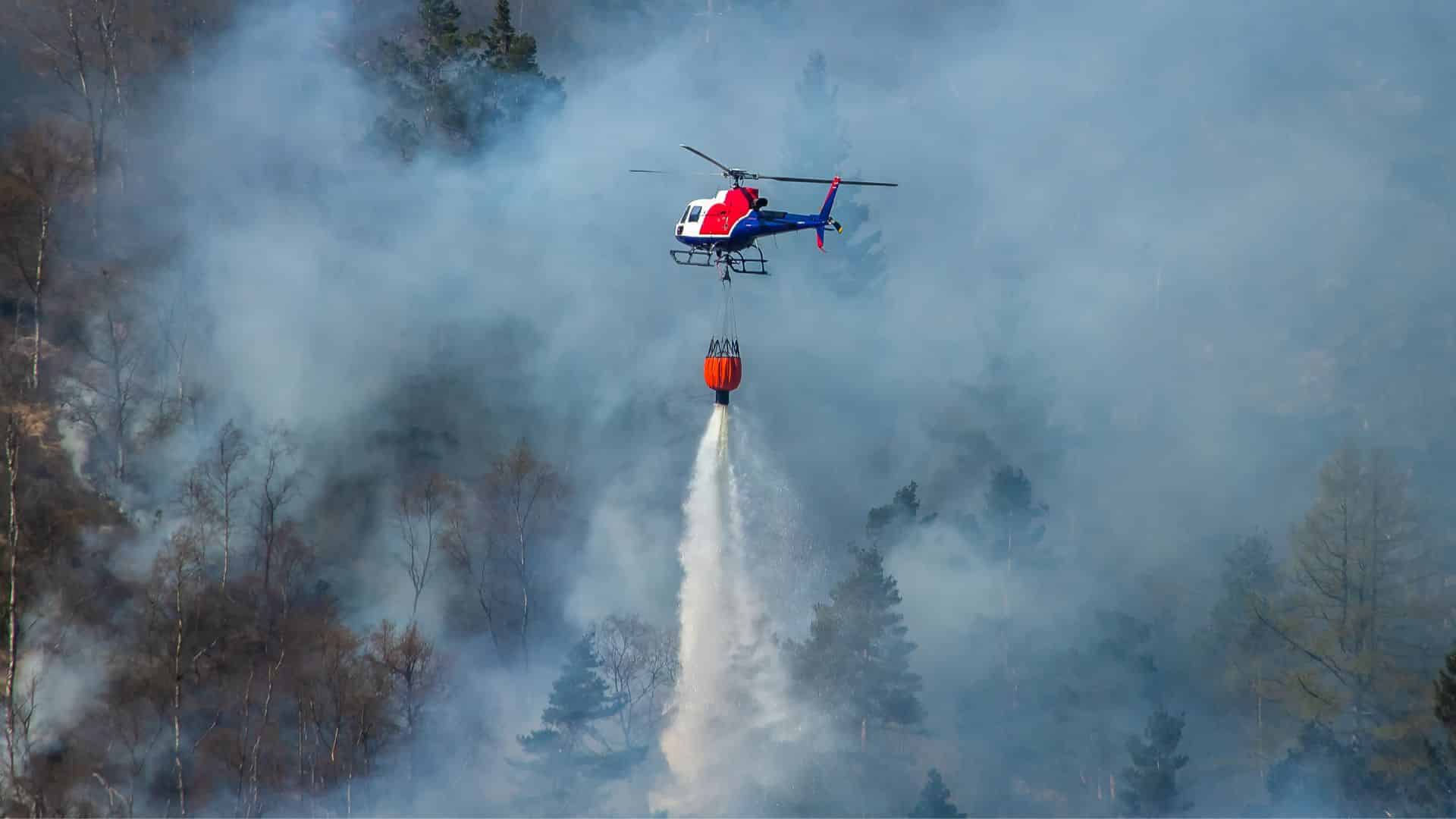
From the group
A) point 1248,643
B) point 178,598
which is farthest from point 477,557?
point 1248,643

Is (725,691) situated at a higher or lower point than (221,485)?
lower

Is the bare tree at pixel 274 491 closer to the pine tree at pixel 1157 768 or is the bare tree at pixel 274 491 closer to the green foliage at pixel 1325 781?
the pine tree at pixel 1157 768

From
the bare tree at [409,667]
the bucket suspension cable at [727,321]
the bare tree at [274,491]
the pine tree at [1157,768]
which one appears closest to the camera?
the pine tree at [1157,768]

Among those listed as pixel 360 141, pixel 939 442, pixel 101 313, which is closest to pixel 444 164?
pixel 360 141

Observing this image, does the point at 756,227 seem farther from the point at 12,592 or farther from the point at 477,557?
the point at 12,592

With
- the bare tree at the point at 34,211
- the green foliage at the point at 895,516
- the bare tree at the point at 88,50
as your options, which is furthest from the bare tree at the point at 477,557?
the bare tree at the point at 88,50

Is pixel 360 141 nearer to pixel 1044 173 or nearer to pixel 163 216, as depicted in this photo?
pixel 163 216

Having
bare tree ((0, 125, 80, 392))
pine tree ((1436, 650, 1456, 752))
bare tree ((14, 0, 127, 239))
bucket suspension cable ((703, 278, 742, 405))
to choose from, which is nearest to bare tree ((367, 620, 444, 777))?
bare tree ((0, 125, 80, 392))
